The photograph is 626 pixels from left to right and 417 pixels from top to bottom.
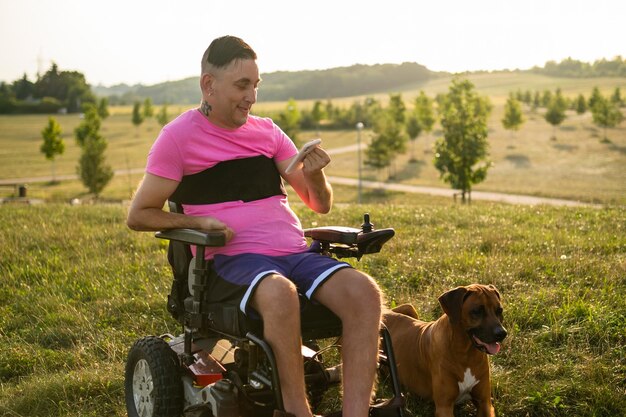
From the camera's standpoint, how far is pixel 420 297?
18.8ft

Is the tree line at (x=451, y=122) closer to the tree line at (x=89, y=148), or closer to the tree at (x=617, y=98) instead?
the tree at (x=617, y=98)

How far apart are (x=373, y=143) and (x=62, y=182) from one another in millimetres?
23327

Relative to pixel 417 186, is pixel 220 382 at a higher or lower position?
higher

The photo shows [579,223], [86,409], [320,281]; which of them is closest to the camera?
[320,281]

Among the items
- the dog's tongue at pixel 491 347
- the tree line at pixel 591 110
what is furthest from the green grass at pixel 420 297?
the tree line at pixel 591 110

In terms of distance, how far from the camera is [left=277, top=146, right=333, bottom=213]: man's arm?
3811 millimetres

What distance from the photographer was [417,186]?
4950 centimetres

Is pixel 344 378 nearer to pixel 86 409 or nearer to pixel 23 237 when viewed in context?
pixel 86 409

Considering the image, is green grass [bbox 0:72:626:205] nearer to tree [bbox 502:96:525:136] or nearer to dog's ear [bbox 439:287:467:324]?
tree [bbox 502:96:525:136]

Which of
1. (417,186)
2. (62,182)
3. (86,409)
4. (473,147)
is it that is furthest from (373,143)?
(86,409)

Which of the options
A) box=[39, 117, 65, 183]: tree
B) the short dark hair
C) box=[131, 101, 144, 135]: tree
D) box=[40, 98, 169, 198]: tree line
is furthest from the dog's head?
box=[131, 101, 144, 135]: tree

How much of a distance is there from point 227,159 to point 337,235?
0.74 m

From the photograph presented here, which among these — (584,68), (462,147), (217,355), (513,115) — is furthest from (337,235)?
(584,68)

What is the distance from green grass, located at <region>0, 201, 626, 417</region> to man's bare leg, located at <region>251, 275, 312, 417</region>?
4.54 ft
